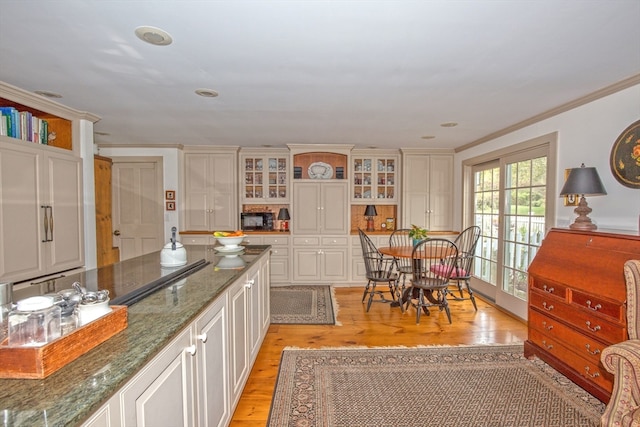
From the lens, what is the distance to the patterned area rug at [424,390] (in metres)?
2.02

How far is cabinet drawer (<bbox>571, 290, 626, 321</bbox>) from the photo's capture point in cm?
196

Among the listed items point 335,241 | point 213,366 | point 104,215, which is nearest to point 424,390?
point 213,366

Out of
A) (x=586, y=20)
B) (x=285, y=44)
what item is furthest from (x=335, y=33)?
(x=586, y=20)

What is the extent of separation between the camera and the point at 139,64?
218 centimetres

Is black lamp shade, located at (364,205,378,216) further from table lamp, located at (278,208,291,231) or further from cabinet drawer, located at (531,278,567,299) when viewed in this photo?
cabinet drawer, located at (531,278,567,299)

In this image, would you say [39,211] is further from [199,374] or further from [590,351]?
[590,351]

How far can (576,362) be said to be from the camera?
7.47 ft

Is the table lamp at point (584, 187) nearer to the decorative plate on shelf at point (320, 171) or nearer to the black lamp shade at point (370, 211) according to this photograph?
the black lamp shade at point (370, 211)

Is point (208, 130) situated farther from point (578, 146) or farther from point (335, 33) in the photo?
point (578, 146)

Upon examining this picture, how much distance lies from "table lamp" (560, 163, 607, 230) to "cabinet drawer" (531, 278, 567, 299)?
1.62 feet

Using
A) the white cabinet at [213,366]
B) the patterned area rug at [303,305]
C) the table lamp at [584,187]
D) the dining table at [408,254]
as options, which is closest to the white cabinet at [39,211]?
the white cabinet at [213,366]

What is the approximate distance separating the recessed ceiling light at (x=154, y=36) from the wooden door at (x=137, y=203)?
12.1 ft

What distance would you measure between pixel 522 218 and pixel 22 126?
5.12 metres

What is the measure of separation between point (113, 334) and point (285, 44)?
1.71 m
